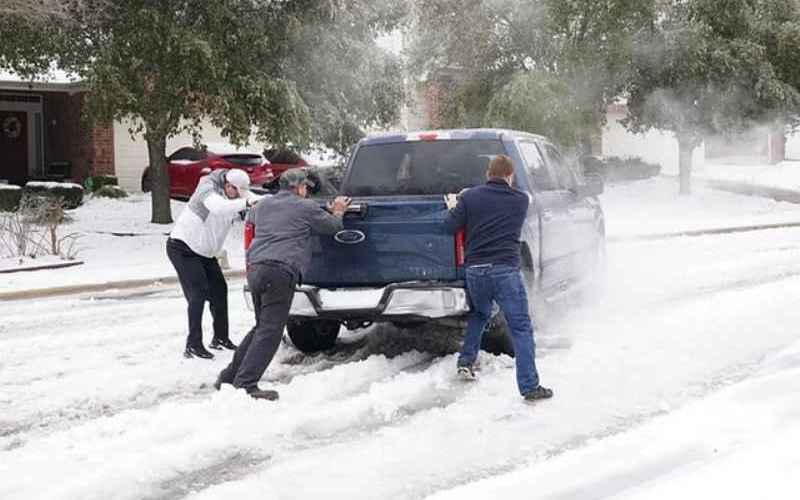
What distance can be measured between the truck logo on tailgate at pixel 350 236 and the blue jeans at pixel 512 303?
1111 millimetres

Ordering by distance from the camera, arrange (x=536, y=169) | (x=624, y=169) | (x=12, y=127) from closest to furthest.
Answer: (x=536, y=169)
(x=12, y=127)
(x=624, y=169)

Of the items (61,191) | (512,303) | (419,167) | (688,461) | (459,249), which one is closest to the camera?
(688,461)

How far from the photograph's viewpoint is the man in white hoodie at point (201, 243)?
845cm

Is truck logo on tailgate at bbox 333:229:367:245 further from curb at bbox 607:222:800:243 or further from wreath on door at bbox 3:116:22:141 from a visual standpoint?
wreath on door at bbox 3:116:22:141

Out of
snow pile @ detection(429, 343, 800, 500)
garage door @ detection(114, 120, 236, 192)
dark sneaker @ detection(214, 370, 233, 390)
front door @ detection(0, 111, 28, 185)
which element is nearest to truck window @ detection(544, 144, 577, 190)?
snow pile @ detection(429, 343, 800, 500)

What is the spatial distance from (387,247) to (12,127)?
2641 centimetres

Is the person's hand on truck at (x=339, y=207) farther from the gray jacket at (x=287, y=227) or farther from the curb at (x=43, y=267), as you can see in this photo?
the curb at (x=43, y=267)

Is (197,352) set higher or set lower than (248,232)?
lower

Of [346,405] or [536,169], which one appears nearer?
[346,405]

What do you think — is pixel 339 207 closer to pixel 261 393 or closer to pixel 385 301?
pixel 385 301

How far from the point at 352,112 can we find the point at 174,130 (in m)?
3.69

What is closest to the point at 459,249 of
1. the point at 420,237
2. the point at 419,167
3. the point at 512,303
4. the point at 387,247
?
the point at 420,237

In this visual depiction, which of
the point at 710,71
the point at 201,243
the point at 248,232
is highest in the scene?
the point at 710,71

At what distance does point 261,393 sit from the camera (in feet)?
23.2
